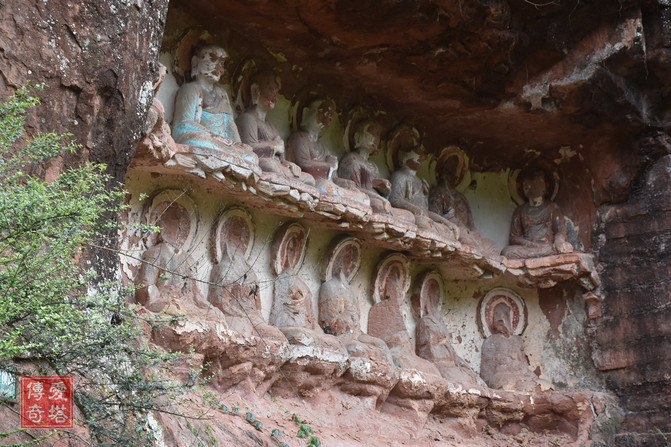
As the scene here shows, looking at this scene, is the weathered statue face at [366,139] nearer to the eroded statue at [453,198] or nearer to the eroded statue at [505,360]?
the eroded statue at [453,198]

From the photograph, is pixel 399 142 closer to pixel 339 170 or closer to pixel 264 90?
pixel 339 170

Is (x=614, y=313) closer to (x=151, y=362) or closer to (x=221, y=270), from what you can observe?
(x=221, y=270)

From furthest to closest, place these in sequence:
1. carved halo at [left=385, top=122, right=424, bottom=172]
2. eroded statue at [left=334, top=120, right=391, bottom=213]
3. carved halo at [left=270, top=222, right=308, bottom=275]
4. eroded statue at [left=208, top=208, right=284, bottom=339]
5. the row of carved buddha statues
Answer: carved halo at [left=385, top=122, right=424, bottom=172] → eroded statue at [left=334, top=120, right=391, bottom=213] → carved halo at [left=270, top=222, right=308, bottom=275] → eroded statue at [left=208, top=208, right=284, bottom=339] → the row of carved buddha statues

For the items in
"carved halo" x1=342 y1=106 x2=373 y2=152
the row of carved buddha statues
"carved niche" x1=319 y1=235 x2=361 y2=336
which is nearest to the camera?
the row of carved buddha statues

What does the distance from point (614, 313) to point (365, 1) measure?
4118 millimetres

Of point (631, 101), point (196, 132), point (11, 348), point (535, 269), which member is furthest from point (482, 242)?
point (11, 348)

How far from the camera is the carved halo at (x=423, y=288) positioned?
28.8 feet

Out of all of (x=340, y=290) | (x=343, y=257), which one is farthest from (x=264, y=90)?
(x=340, y=290)

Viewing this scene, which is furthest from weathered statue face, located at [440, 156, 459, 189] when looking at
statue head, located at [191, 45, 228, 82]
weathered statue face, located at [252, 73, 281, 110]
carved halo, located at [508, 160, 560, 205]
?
statue head, located at [191, 45, 228, 82]

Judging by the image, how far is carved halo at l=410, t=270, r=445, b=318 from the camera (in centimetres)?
876

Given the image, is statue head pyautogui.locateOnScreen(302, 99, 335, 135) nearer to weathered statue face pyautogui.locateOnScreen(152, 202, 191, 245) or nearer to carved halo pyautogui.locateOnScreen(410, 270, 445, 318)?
weathered statue face pyautogui.locateOnScreen(152, 202, 191, 245)

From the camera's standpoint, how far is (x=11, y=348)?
2.85 metres

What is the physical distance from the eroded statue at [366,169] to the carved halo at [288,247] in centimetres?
60

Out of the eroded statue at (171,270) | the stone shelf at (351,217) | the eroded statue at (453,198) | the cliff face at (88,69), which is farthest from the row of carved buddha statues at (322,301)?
the cliff face at (88,69)
